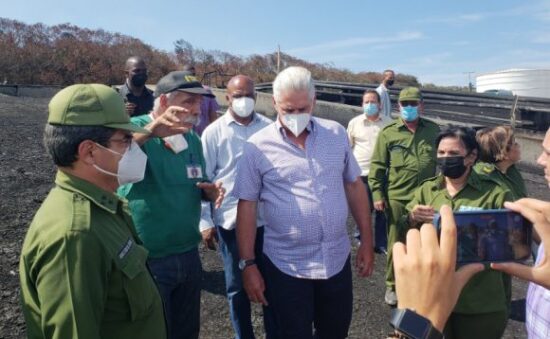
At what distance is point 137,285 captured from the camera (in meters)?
1.75

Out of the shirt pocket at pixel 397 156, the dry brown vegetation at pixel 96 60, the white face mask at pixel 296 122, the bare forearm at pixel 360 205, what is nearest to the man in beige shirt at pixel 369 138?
the shirt pocket at pixel 397 156

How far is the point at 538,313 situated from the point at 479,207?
0.94 meters

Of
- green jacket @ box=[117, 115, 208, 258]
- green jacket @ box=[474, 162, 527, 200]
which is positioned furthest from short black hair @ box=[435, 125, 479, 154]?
green jacket @ box=[117, 115, 208, 258]

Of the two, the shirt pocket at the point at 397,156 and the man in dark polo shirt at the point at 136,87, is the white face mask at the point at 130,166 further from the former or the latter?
the man in dark polo shirt at the point at 136,87

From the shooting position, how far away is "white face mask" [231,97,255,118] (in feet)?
12.0

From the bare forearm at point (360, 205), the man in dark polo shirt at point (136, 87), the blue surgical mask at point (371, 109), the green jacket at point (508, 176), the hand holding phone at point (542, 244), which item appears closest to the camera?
the hand holding phone at point (542, 244)

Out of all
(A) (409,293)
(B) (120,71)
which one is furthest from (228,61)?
(A) (409,293)

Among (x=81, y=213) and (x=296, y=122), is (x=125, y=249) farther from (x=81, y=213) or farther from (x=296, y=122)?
(x=296, y=122)

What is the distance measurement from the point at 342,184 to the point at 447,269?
1.80m

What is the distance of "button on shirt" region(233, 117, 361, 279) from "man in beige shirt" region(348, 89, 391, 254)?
2.81 metres

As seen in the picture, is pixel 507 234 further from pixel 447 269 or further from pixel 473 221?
pixel 447 269

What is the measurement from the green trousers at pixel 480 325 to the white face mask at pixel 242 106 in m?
2.13

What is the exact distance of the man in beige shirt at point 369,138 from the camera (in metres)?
5.44

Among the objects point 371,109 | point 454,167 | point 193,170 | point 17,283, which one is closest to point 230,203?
point 193,170
